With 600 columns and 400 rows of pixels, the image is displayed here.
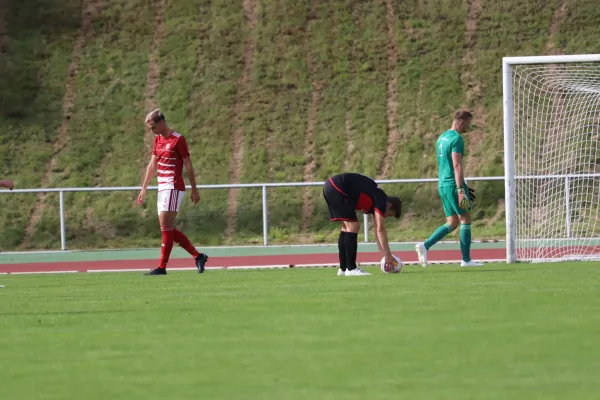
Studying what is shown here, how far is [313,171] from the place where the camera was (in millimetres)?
36312

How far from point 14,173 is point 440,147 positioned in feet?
81.7

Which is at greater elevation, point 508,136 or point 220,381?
point 508,136

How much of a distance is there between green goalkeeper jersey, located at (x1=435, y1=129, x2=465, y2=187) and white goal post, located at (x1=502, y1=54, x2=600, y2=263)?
1.07m

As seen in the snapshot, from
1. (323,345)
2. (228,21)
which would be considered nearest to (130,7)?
(228,21)

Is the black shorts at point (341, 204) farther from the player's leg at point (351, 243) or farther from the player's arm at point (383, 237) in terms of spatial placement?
the player's arm at point (383, 237)

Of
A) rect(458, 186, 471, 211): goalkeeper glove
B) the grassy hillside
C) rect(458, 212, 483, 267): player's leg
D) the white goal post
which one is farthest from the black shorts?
the grassy hillside

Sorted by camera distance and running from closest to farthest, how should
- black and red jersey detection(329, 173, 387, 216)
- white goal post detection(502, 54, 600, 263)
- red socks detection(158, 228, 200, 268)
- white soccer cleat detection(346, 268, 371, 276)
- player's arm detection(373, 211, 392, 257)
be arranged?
1. player's arm detection(373, 211, 392, 257)
2. black and red jersey detection(329, 173, 387, 216)
3. white soccer cleat detection(346, 268, 371, 276)
4. red socks detection(158, 228, 200, 268)
5. white goal post detection(502, 54, 600, 263)

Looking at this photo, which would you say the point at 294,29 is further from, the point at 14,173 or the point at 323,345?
the point at 323,345

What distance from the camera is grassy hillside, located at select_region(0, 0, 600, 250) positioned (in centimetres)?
3238

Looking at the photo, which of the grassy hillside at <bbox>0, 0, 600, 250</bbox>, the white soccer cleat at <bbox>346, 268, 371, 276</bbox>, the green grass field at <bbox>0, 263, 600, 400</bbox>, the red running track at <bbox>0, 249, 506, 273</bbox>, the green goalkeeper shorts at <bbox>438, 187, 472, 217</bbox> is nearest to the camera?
the green grass field at <bbox>0, 263, 600, 400</bbox>

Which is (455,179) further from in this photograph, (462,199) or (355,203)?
(355,203)

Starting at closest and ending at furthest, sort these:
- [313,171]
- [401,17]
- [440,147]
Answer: [440,147], [313,171], [401,17]

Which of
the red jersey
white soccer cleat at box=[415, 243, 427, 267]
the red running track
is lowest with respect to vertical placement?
the red running track

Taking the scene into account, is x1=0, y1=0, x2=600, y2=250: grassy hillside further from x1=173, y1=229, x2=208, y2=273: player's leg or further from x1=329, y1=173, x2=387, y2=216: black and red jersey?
x1=329, y1=173, x2=387, y2=216: black and red jersey
